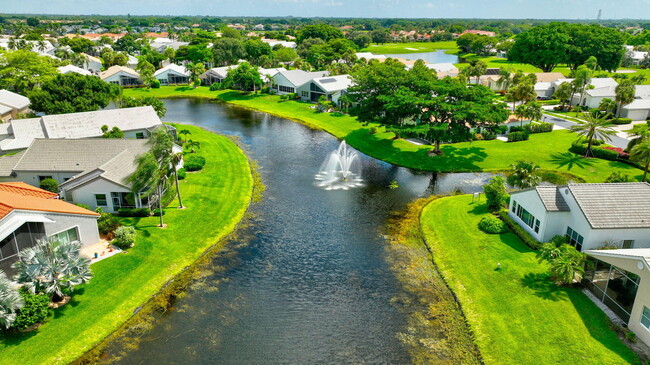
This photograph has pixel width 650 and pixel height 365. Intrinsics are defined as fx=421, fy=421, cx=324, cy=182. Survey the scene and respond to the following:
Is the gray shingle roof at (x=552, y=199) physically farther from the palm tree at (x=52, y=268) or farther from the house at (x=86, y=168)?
the house at (x=86, y=168)

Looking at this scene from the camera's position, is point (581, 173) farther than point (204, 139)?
No

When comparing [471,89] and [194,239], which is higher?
[471,89]

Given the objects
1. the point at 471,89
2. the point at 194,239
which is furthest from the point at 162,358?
the point at 471,89

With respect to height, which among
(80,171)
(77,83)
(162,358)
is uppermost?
(77,83)

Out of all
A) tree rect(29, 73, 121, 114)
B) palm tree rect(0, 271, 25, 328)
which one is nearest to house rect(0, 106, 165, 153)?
tree rect(29, 73, 121, 114)

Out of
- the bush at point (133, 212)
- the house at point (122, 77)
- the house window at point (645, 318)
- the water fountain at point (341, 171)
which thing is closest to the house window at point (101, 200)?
the bush at point (133, 212)

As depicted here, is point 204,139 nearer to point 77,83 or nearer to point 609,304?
point 77,83

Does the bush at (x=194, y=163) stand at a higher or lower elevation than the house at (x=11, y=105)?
lower
